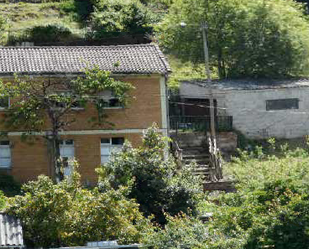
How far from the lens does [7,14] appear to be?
6134cm

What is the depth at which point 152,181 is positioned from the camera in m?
34.3

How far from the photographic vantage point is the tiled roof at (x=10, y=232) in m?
30.0

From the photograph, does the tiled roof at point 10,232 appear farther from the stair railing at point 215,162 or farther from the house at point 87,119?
the stair railing at point 215,162

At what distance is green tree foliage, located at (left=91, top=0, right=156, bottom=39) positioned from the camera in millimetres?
57281

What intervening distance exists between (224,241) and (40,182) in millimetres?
7801

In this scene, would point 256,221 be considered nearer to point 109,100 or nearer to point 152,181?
point 152,181

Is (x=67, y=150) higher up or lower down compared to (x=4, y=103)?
lower down

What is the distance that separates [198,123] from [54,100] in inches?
359

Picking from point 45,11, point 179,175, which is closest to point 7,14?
point 45,11

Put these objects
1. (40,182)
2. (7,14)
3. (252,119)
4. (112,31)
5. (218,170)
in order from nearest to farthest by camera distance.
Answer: (40,182) → (218,170) → (252,119) → (112,31) → (7,14)

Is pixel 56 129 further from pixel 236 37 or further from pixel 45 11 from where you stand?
pixel 45 11

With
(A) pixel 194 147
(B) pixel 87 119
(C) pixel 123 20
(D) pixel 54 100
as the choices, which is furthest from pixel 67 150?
(C) pixel 123 20

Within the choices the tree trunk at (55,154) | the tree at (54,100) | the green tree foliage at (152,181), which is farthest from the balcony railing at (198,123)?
the green tree foliage at (152,181)

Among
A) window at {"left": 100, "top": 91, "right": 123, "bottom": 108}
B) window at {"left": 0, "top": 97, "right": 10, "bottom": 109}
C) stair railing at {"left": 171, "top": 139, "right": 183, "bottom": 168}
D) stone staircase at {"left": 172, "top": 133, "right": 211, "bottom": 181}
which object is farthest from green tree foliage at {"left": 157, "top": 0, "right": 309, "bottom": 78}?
window at {"left": 0, "top": 97, "right": 10, "bottom": 109}
